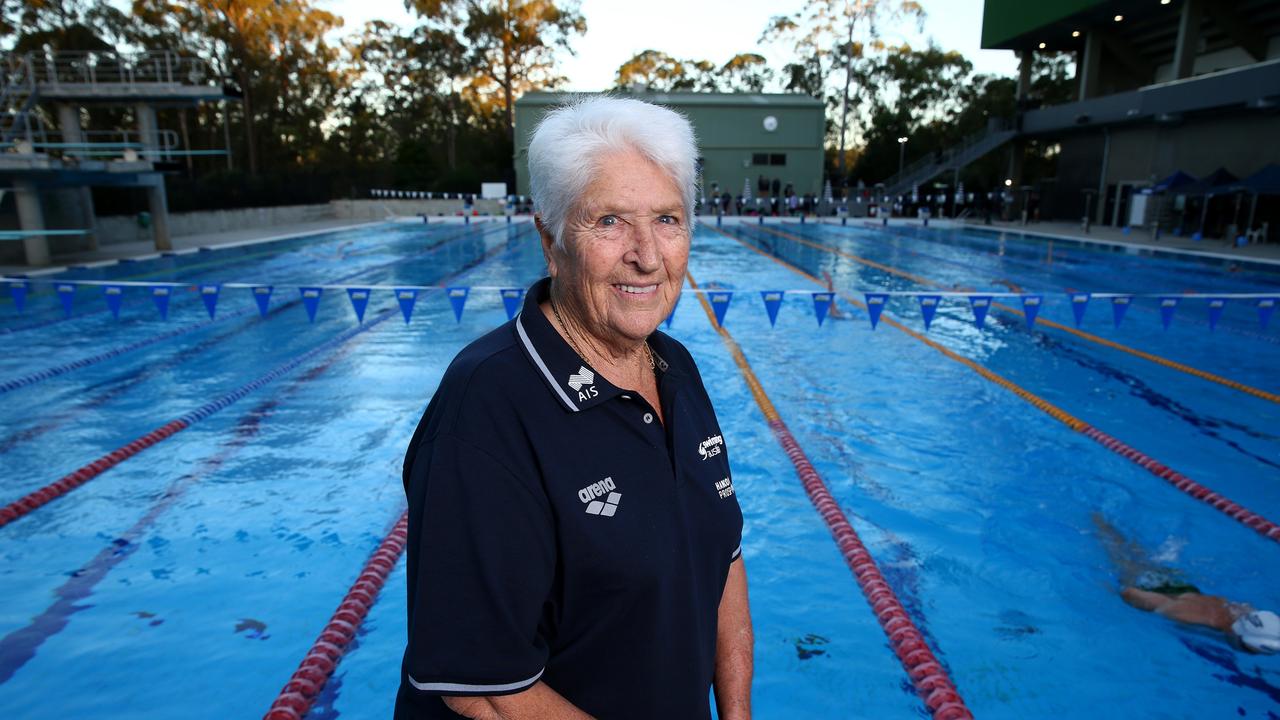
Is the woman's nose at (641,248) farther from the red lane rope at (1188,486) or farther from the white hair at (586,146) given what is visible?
the red lane rope at (1188,486)

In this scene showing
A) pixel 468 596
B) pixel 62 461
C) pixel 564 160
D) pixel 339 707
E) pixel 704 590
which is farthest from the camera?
pixel 62 461

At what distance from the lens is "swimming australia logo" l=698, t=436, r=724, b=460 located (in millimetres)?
1320

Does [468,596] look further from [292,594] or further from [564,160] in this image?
[292,594]

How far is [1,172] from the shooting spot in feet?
43.0

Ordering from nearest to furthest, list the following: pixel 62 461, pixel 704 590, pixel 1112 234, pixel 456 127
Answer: pixel 704 590 < pixel 62 461 < pixel 1112 234 < pixel 456 127

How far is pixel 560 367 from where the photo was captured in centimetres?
111

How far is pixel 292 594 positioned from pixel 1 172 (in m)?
14.1

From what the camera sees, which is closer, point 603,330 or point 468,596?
point 468,596

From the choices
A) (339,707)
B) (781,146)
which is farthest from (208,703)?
(781,146)

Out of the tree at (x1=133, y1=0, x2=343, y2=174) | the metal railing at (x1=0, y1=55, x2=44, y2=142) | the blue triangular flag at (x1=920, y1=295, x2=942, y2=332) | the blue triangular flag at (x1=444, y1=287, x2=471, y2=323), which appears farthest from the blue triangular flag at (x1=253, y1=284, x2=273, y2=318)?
the tree at (x1=133, y1=0, x2=343, y2=174)

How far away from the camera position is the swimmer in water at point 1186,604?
320 cm

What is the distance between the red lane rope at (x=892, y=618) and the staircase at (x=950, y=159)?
29.9 meters

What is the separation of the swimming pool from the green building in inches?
1103

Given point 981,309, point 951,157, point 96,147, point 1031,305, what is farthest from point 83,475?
point 951,157
